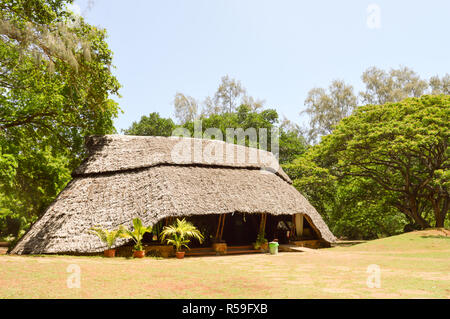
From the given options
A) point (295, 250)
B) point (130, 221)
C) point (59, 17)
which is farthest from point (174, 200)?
point (59, 17)

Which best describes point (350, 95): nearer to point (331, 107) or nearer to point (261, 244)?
point (331, 107)

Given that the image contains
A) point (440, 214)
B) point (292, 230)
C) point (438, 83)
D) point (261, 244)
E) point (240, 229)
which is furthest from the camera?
point (438, 83)

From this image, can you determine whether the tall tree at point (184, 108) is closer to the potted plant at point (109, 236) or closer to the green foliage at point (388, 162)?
the green foliage at point (388, 162)

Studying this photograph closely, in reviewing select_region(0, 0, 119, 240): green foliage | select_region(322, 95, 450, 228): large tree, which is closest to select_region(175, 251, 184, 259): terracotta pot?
select_region(0, 0, 119, 240): green foliage

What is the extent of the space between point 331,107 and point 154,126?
20979mm

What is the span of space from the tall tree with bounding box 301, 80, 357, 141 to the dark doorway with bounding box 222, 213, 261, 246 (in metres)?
24.6

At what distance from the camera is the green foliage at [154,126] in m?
38.6

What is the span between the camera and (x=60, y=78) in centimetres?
1545

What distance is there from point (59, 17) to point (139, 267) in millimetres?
11568

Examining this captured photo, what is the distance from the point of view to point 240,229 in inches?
711

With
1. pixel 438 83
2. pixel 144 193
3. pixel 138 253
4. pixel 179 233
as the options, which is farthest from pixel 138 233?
pixel 438 83

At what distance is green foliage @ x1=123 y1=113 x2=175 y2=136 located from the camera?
127 ft
